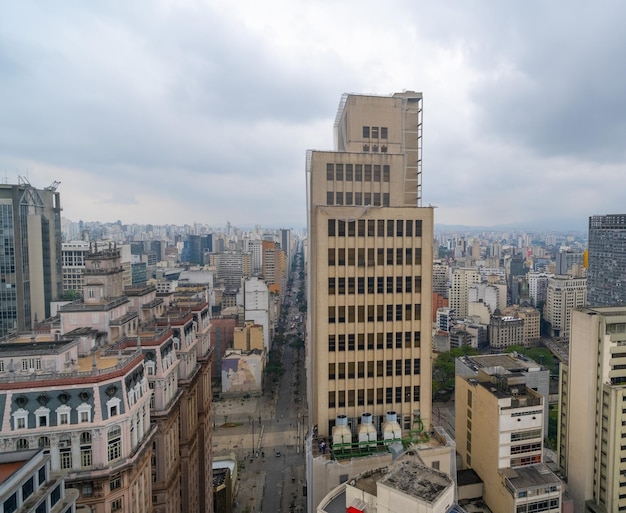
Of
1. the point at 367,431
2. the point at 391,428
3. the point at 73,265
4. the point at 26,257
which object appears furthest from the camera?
the point at 73,265

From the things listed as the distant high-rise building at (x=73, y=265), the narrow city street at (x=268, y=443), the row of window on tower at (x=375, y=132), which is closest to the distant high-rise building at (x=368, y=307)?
the row of window on tower at (x=375, y=132)

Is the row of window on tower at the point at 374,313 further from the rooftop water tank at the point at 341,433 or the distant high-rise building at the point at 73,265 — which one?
the distant high-rise building at the point at 73,265

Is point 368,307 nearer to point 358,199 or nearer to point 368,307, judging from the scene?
point 368,307

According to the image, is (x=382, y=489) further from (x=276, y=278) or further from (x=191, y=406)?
(x=276, y=278)

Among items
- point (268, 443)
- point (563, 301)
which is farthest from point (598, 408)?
point (563, 301)

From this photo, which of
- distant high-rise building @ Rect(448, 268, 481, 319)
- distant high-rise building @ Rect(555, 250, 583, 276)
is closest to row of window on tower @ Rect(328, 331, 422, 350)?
distant high-rise building @ Rect(448, 268, 481, 319)

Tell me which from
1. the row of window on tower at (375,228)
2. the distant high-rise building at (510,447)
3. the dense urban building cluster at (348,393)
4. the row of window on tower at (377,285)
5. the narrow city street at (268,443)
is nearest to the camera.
→ the dense urban building cluster at (348,393)
